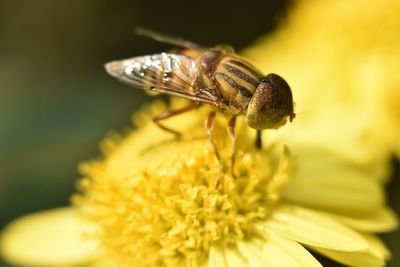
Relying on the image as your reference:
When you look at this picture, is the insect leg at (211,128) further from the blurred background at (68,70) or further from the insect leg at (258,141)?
the blurred background at (68,70)

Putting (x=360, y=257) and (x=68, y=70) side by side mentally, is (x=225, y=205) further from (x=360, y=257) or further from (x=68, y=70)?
(x=68, y=70)

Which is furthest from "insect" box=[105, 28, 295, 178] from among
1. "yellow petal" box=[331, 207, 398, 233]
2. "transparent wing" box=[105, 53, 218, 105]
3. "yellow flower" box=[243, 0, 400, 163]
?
"yellow flower" box=[243, 0, 400, 163]

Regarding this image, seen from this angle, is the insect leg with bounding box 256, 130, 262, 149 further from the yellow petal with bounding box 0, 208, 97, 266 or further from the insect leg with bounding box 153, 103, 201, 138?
the yellow petal with bounding box 0, 208, 97, 266

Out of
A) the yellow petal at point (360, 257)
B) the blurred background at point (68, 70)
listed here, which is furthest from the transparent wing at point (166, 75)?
the blurred background at point (68, 70)

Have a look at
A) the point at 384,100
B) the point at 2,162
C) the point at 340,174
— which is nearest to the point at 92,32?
the point at 2,162

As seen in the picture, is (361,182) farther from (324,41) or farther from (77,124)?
(77,124)

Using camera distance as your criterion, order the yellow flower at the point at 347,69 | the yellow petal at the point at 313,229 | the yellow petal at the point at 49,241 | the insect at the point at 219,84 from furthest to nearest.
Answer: the yellow flower at the point at 347,69 → the yellow petal at the point at 49,241 → the insect at the point at 219,84 → the yellow petal at the point at 313,229

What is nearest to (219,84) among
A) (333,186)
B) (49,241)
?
(333,186)
